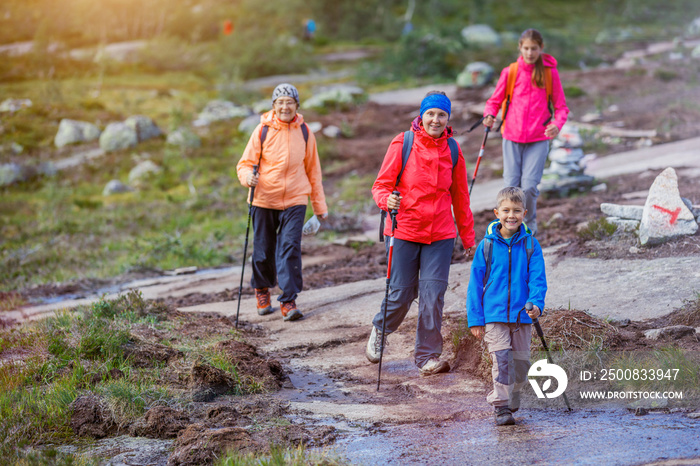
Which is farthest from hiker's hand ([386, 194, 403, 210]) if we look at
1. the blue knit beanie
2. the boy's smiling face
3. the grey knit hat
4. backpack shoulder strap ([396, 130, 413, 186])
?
the grey knit hat

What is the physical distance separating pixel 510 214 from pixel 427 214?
2.79 ft

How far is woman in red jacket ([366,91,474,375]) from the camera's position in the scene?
5.10 metres

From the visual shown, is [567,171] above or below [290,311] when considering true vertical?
above

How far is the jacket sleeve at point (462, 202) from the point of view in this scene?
524cm

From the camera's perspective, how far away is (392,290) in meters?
5.47

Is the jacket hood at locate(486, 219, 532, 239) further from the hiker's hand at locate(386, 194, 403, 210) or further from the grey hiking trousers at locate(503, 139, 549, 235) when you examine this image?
the grey hiking trousers at locate(503, 139, 549, 235)

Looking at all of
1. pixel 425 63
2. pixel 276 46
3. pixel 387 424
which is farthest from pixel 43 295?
pixel 276 46

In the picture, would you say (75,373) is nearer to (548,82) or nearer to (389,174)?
(389,174)

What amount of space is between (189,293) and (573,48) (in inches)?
1171

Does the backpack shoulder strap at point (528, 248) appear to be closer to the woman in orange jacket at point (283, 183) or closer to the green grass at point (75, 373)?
the green grass at point (75, 373)

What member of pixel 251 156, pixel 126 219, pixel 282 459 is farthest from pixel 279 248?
pixel 126 219

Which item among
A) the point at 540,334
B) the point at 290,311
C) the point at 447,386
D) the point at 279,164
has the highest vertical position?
the point at 279,164

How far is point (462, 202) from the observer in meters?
5.33

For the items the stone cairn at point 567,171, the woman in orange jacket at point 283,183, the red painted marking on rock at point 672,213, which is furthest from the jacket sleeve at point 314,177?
the stone cairn at point 567,171
